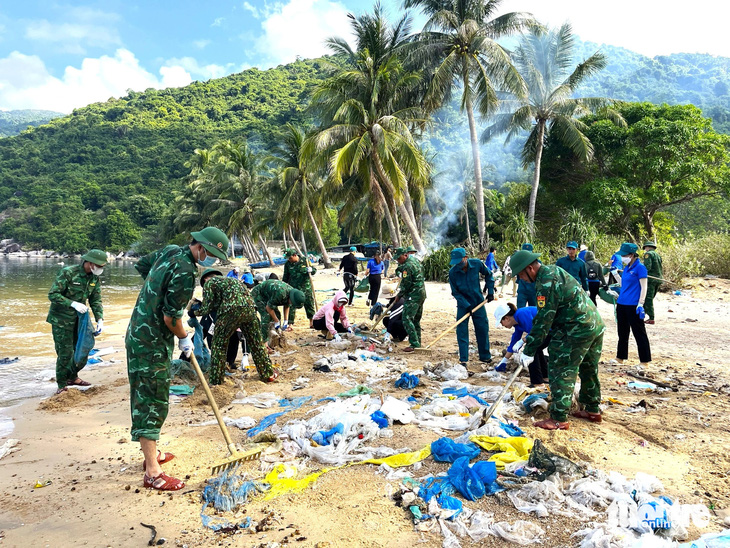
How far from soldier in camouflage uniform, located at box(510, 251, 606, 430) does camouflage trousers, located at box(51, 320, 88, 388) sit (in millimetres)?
5650

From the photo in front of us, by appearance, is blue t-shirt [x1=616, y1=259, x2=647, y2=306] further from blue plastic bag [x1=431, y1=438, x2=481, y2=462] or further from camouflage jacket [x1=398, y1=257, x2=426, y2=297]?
blue plastic bag [x1=431, y1=438, x2=481, y2=462]

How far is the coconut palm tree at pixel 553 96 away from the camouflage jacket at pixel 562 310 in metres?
18.7

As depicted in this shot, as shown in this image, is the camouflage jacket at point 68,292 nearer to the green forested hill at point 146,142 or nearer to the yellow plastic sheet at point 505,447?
the yellow plastic sheet at point 505,447

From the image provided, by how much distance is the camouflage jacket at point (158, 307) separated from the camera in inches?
139

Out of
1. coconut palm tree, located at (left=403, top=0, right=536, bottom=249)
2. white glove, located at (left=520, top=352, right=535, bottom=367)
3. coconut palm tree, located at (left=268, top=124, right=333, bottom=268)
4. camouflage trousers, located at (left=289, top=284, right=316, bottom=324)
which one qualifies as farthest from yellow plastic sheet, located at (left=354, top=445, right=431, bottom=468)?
coconut palm tree, located at (left=268, top=124, right=333, bottom=268)

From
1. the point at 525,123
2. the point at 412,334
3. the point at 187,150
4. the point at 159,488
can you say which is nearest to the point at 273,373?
the point at 412,334

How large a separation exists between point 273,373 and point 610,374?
4.65m

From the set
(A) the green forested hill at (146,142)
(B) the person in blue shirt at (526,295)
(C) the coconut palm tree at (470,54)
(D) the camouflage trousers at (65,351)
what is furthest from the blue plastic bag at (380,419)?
(A) the green forested hill at (146,142)

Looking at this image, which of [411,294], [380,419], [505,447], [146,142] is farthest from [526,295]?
[146,142]

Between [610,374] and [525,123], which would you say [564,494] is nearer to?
[610,374]

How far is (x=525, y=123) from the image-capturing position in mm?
22594

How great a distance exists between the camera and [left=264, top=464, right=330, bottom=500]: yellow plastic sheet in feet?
11.3

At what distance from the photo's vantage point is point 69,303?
6082 millimetres

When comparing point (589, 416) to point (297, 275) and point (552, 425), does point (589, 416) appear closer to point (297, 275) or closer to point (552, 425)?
point (552, 425)
